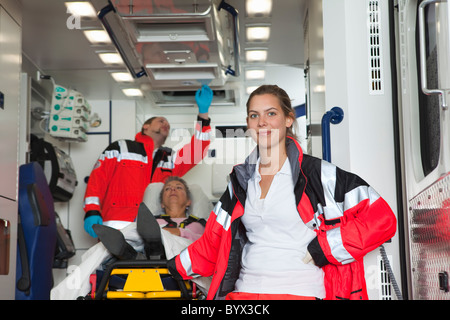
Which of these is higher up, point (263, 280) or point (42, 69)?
point (42, 69)

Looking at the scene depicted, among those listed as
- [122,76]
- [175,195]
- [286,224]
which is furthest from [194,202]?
[286,224]

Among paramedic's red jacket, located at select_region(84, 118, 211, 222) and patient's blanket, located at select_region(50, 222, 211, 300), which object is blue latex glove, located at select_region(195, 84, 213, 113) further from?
patient's blanket, located at select_region(50, 222, 211, 300)

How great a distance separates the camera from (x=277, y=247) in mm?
2242

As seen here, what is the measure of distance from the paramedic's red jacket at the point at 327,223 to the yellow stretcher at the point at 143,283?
42 centimetres

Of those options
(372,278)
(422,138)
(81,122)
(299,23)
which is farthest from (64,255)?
(422,138)

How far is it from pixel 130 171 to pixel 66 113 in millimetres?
1209

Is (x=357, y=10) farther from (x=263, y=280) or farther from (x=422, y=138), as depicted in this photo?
(x=263, y=280)

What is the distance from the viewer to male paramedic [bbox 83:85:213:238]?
17.1 feet

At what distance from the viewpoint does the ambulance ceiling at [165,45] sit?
4402 millimetres

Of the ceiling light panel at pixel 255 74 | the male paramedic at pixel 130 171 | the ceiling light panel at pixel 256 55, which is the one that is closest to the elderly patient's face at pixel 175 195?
the male paramedic at pixel 130 171

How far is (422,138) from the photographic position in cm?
257

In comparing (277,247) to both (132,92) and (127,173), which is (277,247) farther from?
(132,92)

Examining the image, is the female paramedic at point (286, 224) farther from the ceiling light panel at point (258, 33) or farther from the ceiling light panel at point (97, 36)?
the ceiling light panel at point (97, 36)

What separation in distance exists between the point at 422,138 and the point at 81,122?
432cm
